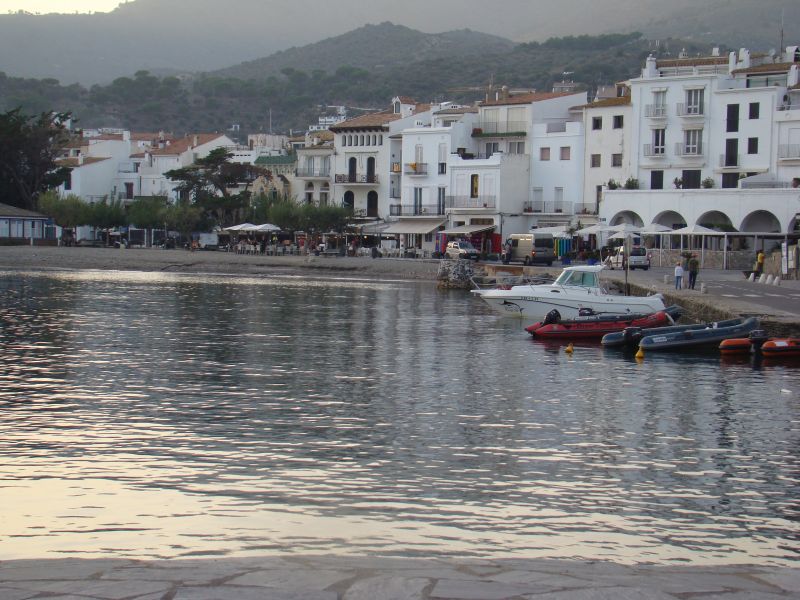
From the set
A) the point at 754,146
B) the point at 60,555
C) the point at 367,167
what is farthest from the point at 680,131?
the point at 60,555

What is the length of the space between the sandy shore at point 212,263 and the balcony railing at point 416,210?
7116 millimetres

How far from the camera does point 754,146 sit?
7100 cm

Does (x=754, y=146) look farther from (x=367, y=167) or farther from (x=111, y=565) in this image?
(x=111, y=565)

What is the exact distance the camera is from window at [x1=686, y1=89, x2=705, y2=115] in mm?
72844

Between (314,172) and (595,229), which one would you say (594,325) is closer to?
(595,229)

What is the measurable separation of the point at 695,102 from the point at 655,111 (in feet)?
8.88

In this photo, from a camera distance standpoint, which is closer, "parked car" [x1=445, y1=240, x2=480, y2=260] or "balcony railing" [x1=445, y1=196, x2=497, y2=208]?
"parked car" [x1=445, y1=240, x2=480, y2=260]

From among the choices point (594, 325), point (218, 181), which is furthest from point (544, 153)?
point (594, 325)

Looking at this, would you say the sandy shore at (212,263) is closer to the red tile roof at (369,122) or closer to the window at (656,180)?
the red tile roof at (369,122)

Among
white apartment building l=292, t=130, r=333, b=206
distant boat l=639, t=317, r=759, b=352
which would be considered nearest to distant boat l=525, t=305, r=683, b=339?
distant boat l=639, t=317, r=759, b=352

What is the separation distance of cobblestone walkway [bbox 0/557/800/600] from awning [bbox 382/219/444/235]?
78.0m

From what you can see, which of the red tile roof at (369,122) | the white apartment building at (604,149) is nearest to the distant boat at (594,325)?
the white apartment building at (604,149)

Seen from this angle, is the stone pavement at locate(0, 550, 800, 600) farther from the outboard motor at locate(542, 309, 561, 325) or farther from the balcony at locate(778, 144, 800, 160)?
the balcony at locate(778, 144, 800, 160)

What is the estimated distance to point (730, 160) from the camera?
71812 mm
